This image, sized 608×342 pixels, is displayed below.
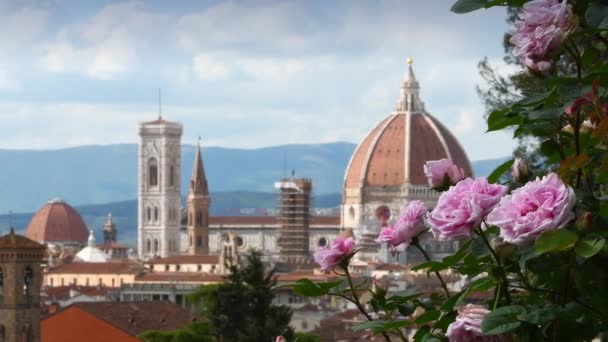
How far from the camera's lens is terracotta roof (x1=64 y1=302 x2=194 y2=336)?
4578 centimetres

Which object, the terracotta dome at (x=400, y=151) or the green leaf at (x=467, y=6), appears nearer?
the green leaf at (x=467, y=6)

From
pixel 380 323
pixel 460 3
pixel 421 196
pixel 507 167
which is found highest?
pixel 421 196

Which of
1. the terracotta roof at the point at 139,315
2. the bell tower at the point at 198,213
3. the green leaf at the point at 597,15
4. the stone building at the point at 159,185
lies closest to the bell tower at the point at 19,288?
the terracotta roof at the point at 139,315

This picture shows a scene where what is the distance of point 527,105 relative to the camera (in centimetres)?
383

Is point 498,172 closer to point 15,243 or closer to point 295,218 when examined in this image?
point 15,243

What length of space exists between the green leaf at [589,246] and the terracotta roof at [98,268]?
102 meters

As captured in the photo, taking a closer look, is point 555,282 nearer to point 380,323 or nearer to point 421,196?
point 380,323

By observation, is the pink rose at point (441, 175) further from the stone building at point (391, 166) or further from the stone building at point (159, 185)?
the stone building at point (159, 185)

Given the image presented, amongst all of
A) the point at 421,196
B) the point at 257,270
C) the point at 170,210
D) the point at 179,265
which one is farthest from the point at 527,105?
the point at 170,210

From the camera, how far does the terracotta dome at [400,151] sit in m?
132

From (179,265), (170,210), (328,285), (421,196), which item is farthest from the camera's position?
(170,210)

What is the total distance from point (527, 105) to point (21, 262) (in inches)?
1476

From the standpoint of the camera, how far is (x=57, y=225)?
157250mm

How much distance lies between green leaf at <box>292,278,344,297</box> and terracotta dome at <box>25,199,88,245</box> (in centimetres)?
15248
